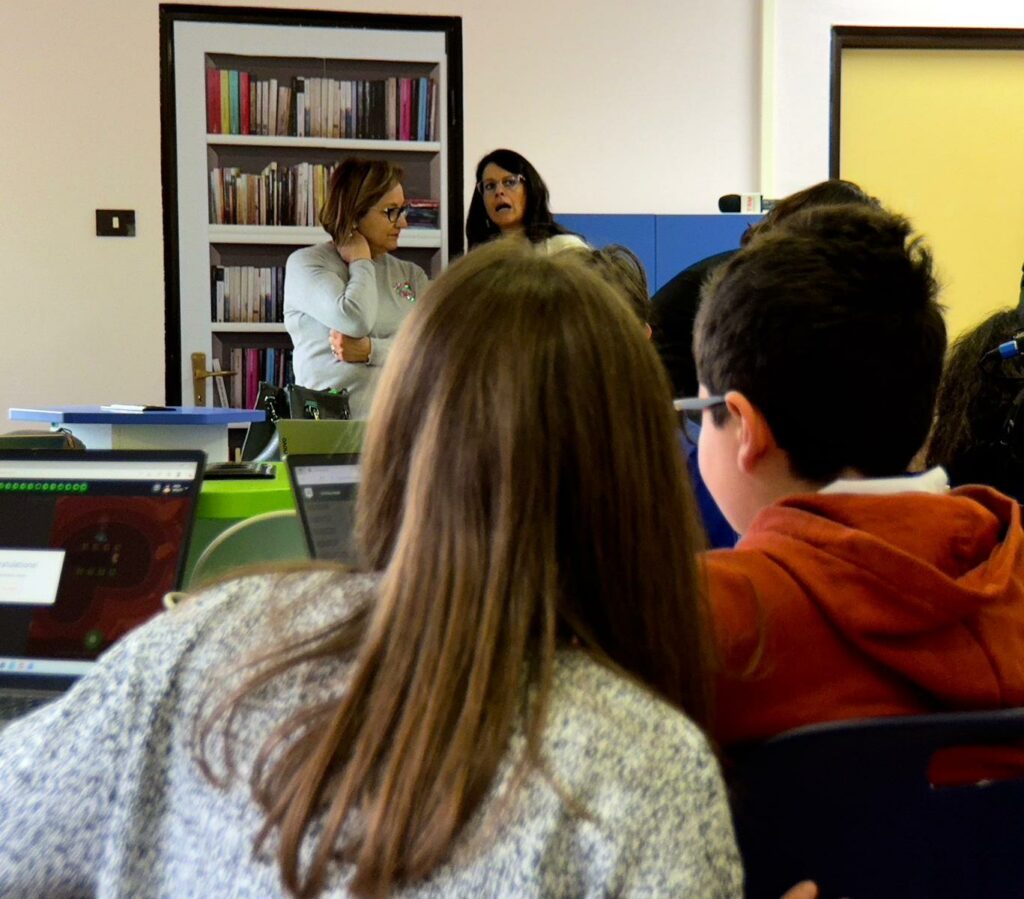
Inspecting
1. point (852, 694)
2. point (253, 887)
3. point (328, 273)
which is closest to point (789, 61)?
point (328, 273)

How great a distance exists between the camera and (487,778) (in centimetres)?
63

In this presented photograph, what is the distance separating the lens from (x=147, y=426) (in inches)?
94.7

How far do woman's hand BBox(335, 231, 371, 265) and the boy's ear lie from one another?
2.68m

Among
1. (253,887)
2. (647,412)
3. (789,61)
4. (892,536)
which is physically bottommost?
(253,887)

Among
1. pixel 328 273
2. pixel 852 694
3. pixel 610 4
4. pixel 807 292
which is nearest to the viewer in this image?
pixel 852 694

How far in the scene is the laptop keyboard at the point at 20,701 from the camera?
1.21 meters

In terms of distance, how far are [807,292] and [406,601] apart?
1.96 feet

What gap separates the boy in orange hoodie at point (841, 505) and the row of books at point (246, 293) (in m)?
3.81

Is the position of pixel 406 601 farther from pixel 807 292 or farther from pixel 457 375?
pixel 807 292

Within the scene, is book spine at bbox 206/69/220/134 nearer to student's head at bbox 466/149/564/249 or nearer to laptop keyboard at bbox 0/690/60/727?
student's head at bbox 466/149/564/249

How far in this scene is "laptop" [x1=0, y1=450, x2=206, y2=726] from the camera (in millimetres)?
1260

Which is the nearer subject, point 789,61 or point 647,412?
point 647,412

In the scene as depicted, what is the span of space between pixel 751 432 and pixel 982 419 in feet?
2.61

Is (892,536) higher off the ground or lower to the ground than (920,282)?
lower
